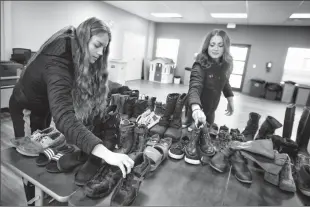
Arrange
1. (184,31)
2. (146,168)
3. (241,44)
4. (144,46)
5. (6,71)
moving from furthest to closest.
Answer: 1. (6,71)
2. (144,46)
3. (184,31)
4. (241,44)
5. (146,168)

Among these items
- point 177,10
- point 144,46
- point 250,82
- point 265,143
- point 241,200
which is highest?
point 177,10

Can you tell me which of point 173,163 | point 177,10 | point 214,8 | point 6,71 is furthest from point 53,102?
point 6,71

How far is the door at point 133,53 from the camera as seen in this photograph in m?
1.07

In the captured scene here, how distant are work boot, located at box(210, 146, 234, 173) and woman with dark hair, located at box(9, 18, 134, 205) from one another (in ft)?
1.69

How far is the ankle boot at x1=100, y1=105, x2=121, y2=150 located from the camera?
0.84 meters

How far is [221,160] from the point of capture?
3.02 feet

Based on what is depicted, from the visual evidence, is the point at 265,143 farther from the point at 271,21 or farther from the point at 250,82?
the point at 271,21

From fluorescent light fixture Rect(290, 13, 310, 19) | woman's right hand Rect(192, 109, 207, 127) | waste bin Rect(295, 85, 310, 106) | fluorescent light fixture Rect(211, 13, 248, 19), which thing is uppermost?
fluorescent light fixture Rect(211, 13, 248, 19)

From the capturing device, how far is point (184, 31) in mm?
952

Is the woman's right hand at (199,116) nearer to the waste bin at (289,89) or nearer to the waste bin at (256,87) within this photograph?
the waste bin at (256,87)

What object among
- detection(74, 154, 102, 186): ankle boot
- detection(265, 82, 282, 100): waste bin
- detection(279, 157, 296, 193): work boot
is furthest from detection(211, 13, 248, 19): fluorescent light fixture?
detection(74, 154, 102, 186): ankle boot

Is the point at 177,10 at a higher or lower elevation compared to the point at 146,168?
higher

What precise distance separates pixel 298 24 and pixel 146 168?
0.90 metres

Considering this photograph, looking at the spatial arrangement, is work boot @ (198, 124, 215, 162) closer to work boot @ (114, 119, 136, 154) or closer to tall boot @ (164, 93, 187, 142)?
tall boot @ (164, 93, 187, 142)
